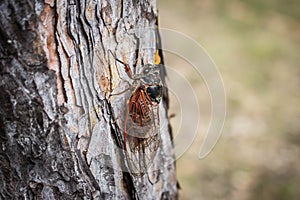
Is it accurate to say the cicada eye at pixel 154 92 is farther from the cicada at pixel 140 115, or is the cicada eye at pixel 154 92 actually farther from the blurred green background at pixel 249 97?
the blurred green background at pixel 249 97

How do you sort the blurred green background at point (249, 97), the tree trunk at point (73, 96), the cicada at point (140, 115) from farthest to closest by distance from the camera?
1. the blurred green background at point (249, 97)
2. the cicada at point (140, 115)
3. the tree trunk at point (73, 96)

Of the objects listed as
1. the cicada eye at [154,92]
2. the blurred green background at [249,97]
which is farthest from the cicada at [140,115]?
the blurred green background at [249,97]

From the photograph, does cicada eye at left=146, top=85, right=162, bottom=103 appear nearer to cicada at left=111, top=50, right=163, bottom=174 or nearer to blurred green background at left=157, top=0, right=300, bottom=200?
cicada at left=111, top=50, right=163, bottom=174

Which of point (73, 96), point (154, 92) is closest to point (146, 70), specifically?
point (154, 92)

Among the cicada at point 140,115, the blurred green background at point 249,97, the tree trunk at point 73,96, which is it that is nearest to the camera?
the tree trunk at point 73,96

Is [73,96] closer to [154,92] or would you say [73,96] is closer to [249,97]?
[154,92]

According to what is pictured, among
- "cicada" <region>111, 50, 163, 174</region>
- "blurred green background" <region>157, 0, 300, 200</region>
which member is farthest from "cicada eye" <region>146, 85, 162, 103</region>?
"blurred green background" <region>157, 0, 300, 200</region>

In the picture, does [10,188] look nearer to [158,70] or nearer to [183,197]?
[158,70]
